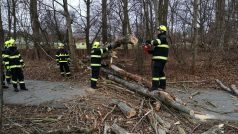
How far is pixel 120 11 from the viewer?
29.1 m

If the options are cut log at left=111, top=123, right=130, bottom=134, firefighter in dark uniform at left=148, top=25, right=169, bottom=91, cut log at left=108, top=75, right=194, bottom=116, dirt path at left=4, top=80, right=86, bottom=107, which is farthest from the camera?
firefighter in dark uniform at left=148, top=25, right=169, bottom=91

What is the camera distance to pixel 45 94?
41.6 ft

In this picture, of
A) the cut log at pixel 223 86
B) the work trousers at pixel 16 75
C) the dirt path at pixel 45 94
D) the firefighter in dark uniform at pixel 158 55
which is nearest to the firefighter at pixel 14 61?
the work trousers at pixel 16 75

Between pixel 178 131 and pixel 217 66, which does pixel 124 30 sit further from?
pixel 178 131

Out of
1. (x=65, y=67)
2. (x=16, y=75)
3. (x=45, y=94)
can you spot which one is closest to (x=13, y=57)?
(x=16, y=75)

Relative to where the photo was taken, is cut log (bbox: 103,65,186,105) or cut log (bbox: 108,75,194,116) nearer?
cut log (bbox: 108,75,194,116)

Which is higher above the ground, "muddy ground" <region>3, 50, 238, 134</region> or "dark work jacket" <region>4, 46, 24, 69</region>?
"dark work jacket" <region>4, 46, 24, 69</region>

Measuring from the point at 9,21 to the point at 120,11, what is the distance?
1078 cm

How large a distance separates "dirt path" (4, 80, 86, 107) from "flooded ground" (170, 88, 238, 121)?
3738 mm

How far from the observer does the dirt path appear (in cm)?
1130

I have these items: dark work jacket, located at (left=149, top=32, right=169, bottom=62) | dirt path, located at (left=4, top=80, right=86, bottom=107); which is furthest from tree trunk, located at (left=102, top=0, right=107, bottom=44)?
dark work jacket, located at (left=149, top=32, right=169, bottom=62)

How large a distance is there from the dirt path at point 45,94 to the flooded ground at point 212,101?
3.74 meters

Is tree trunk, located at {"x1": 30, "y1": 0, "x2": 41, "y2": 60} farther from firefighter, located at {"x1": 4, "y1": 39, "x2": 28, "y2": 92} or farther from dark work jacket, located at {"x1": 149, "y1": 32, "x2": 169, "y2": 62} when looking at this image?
dark work jacket, located at {"x1": 149, "y1": 32, "x2": 169, "y2": 62}

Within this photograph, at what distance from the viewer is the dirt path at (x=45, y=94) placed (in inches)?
445
